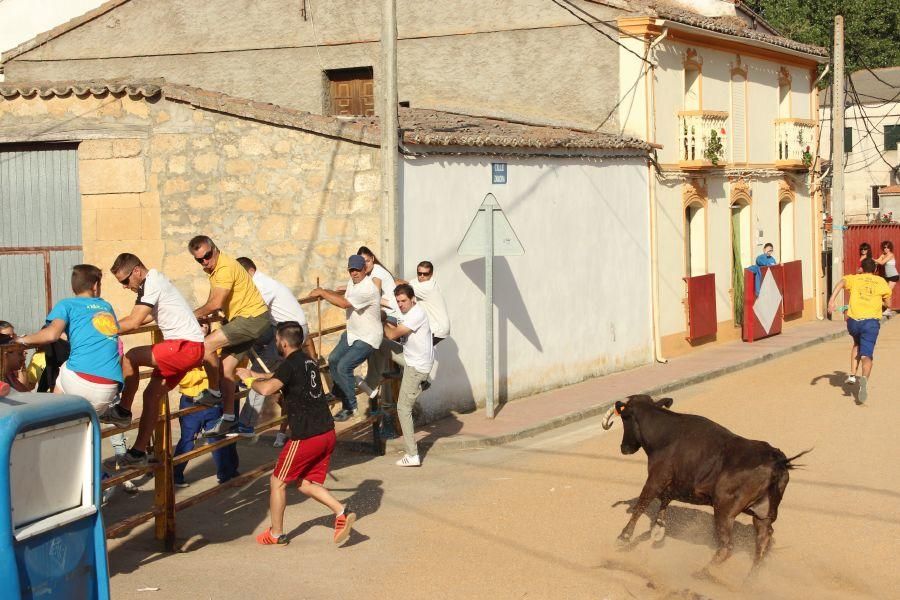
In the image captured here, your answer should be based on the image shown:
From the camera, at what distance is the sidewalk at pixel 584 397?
13.5m

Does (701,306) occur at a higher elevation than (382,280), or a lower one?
lower

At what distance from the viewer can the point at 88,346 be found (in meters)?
8.04

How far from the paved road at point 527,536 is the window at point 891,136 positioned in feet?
161

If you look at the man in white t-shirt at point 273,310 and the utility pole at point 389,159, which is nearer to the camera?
the man in white t-shirt at point 273,310

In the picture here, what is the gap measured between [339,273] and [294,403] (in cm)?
514

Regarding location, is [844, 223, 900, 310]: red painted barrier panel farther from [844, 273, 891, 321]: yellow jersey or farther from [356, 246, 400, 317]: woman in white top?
[356, 246, 400, 317]: woman in white top

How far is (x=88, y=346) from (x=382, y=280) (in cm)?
504

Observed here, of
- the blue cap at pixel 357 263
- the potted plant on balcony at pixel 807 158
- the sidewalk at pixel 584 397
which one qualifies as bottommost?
the sidewalk at pixel 584 397

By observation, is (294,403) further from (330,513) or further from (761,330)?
(761,330)

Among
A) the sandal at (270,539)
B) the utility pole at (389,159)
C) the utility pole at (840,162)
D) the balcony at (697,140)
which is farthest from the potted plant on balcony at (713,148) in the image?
the sandal at (270,539)

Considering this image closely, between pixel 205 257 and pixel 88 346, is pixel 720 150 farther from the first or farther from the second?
pixel 88 346

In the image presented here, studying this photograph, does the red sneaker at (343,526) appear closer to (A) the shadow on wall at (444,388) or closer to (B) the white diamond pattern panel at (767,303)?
(A) the shadow on wall at (444,388)

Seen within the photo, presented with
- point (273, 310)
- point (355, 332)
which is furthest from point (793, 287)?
point (273, 310)

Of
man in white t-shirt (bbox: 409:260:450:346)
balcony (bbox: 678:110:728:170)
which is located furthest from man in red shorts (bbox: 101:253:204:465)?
balcony (bbox: 678:110:728:170)
